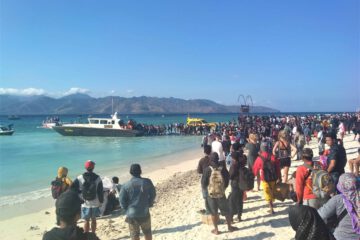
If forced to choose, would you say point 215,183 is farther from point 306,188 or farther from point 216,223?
point 306,188

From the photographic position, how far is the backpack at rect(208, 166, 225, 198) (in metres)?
6.05

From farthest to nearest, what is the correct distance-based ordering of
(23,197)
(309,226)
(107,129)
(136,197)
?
1. (107,129)
2. (23,197)
3. (136,197)
4. (309,226)

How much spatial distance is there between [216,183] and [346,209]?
2.89 meters

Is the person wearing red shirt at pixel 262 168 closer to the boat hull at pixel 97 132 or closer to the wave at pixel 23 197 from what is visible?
the wave at pixel 23 197

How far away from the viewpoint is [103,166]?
63.0 feet

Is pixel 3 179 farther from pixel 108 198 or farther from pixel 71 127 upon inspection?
pixel 71 127

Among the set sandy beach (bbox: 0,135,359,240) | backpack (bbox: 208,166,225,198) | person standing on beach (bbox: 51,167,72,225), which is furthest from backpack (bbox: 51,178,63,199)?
backpack (bbox: 208,166,225,198)

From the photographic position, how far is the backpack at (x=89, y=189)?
20.6 feet

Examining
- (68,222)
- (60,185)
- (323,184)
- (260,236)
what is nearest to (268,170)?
(260,236)

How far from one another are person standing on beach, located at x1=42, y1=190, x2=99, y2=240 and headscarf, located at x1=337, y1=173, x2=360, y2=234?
7.41 ft

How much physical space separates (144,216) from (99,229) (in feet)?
10.0

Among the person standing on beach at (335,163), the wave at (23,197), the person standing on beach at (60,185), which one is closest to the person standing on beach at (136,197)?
the person standing on beach at (60,185)

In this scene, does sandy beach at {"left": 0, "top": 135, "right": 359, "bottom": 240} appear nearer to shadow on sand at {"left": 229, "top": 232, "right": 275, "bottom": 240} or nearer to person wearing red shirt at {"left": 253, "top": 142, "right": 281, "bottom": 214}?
shadow on sand at {"left": 229, "top": 232, "right": 275, "bottom": 240}

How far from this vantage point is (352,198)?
326 centimetres
